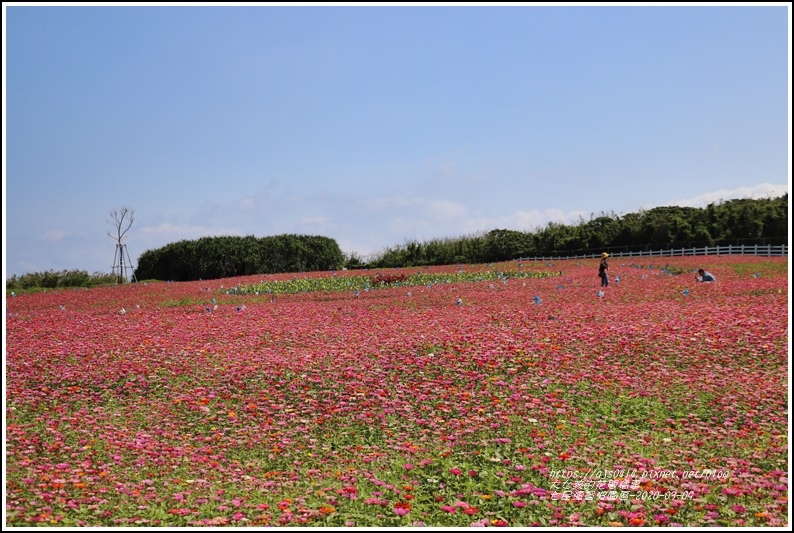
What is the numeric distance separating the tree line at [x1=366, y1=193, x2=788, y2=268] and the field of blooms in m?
35.5

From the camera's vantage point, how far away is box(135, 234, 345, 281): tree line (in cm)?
4578

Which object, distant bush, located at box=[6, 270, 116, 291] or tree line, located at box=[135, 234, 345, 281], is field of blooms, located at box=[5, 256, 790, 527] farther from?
tree line, located at box=[135, 234, 345, 281]


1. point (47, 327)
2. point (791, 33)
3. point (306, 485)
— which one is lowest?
point (306, 485)

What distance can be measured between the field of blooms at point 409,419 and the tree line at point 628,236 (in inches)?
1397

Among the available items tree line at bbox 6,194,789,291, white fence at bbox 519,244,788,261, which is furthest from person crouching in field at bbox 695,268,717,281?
tree line at bbox 6,194,789,291

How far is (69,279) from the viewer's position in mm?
39719

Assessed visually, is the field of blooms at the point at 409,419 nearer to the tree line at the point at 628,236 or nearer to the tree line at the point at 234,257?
the tree line at the point at 234,257

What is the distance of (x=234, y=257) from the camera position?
45.9m

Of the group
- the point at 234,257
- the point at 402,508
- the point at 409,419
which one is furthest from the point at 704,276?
the point at 234,257

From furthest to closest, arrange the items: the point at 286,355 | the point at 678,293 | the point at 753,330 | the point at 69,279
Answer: the point at 69,279 < the point at 678,293 < the point at 753,330 < the point at 286,355

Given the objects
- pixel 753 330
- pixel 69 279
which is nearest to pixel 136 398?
pixel 753 330

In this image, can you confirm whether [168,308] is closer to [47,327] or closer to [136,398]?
[47,327]

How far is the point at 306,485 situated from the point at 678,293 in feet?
53.9

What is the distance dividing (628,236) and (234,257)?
95.4 ft
